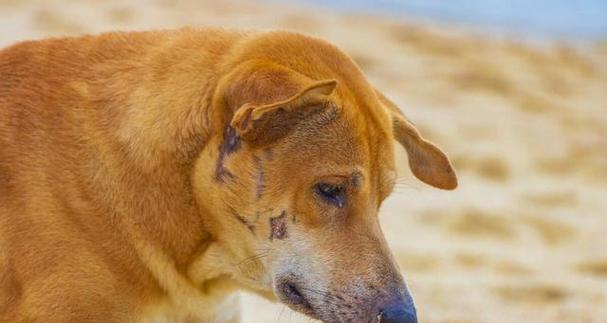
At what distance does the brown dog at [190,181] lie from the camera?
13.7ft

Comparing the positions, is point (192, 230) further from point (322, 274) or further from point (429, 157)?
point (429, 157)

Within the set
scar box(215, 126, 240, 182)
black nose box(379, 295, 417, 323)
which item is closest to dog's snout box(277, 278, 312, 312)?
black nose box(379, 295, 417, 323)

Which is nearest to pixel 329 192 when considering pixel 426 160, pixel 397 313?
pixel 397 313

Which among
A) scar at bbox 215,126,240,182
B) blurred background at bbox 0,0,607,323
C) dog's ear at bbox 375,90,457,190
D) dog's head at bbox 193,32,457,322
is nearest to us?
dog's head at bbox 193,32,457,322

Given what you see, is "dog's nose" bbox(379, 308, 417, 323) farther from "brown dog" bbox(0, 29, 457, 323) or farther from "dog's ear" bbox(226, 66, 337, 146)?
"dog's ear" bbox(226, 66, 337, 146)

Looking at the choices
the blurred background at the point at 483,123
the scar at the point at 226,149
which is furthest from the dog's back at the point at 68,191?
the blurred background at the point at 483,123

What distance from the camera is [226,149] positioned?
4.25 meters

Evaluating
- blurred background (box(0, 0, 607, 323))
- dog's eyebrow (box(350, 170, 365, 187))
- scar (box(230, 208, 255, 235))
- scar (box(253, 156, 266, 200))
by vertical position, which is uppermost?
blurred background (box(0, 0, 607, 323))

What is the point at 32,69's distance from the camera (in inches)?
180

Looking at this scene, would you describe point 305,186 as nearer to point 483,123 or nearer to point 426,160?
point 426,160

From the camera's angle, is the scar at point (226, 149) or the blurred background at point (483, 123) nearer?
the scar at point (226, 149)

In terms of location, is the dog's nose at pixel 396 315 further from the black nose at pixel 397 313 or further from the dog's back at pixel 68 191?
the dog's back at pixel 68 191

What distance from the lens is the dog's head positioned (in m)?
4.12

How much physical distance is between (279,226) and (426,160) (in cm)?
95
